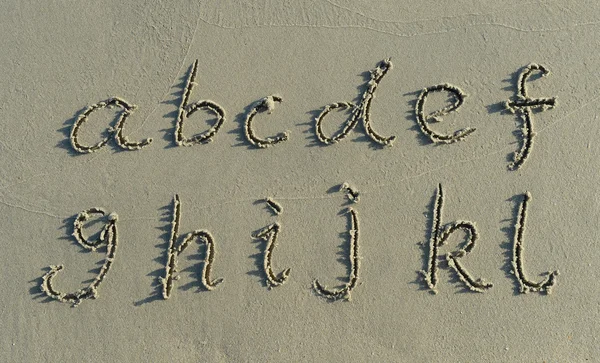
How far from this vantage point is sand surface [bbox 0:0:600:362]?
8.73 ft

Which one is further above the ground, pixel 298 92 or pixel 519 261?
pixel 298 92

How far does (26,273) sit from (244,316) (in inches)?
53.5

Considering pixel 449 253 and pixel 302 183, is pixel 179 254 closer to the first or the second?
pixel 302 183

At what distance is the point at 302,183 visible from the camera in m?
2.77

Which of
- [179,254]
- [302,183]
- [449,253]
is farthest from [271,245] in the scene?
[449,253]

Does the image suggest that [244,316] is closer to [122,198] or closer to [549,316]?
[122,198]

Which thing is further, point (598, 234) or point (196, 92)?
point (196, 92)

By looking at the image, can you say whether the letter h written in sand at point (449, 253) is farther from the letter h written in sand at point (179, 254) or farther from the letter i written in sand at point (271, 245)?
the letter h written in sand at point (179, 254)

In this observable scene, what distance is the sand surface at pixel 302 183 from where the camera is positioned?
105 inches

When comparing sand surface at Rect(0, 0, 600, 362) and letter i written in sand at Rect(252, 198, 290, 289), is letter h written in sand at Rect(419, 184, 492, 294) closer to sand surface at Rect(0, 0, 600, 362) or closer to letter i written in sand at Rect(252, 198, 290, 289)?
sand surface at Rect(0, 0, 600, 362)

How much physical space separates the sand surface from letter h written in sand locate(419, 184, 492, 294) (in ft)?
0.09

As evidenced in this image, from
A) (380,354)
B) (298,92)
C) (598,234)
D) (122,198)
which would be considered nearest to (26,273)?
(122,198)

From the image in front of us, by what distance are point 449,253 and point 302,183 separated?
0.94 meters

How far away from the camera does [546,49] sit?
272cm
